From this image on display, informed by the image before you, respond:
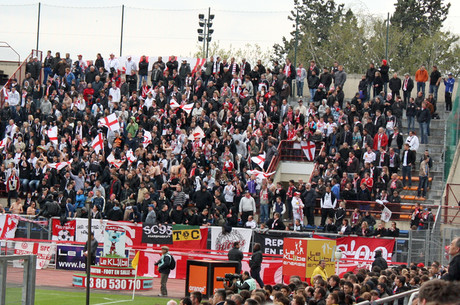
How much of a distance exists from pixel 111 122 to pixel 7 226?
7.75 metres

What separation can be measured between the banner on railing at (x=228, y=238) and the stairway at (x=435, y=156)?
708 centimetres

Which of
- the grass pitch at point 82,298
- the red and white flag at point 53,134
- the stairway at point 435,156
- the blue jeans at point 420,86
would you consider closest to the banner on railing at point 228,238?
the grass pitch at point 82,298

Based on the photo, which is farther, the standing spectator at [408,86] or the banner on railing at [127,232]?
the standing spectator at [408,86]

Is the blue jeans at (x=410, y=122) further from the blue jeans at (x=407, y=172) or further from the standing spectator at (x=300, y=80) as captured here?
the standing spectator at (x=300, y=80)

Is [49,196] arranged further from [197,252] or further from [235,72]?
[235,72]

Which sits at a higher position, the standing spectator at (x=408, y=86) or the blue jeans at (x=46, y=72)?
the blue jeans at (x=46, y=72)

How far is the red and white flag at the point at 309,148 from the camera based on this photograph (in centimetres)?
3484

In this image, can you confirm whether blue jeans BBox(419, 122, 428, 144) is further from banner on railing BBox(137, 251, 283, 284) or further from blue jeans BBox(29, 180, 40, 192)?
blue jeans BBox(29, 180, 40, 192)

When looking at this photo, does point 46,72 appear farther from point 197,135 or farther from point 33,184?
point 197,135

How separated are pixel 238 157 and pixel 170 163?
2968mm

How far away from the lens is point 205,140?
3522cm

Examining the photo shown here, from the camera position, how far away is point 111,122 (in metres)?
37.2

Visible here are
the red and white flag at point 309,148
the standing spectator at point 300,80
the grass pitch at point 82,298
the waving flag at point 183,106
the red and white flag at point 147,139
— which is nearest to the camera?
the grass pitch at point 82,298

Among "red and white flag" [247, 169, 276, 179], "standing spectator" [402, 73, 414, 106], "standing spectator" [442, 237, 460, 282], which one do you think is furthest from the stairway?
"standing spectator" [442, 237, 460, 282]
